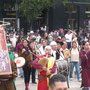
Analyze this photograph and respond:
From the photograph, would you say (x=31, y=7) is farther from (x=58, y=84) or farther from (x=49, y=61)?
(x=58, y=84)

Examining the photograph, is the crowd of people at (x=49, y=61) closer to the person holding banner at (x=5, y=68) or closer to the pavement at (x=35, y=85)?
the pavement at (x=35, y=85)

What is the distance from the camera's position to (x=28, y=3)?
33.9 metres

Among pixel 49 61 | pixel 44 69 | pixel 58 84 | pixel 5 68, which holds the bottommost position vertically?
pixel 44 69

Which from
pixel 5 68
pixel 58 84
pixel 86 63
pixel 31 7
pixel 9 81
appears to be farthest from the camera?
pixel 31 7

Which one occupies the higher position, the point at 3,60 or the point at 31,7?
the point at 3,60

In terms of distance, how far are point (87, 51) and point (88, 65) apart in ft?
1.38

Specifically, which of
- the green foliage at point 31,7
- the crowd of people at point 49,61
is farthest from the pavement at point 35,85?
the green foliage at point 31,7

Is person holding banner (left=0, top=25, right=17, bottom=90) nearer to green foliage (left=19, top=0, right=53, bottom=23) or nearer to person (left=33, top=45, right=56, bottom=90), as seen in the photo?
person (left=33, top=45, right=56, bottom=90)

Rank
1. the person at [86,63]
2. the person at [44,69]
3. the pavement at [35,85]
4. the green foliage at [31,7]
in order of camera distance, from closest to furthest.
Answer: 1. the person at [44,69]
2. the person at [86,63]
3. the pavement at [35,85]
4. the green foliage at [31,7]

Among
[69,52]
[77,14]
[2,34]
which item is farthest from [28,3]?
[2,34]

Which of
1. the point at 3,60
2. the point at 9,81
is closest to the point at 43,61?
the point at 9,81

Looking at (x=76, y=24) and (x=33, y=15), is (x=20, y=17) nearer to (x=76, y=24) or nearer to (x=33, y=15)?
(x=33, y=15)

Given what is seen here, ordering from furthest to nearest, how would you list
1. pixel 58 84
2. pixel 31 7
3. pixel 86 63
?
pixel 31 7
pixel 86 63
pixel 58 84

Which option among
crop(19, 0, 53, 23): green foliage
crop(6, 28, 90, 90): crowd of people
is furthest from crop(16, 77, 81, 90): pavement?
crop(19, 0, 53, 23): green foliage
